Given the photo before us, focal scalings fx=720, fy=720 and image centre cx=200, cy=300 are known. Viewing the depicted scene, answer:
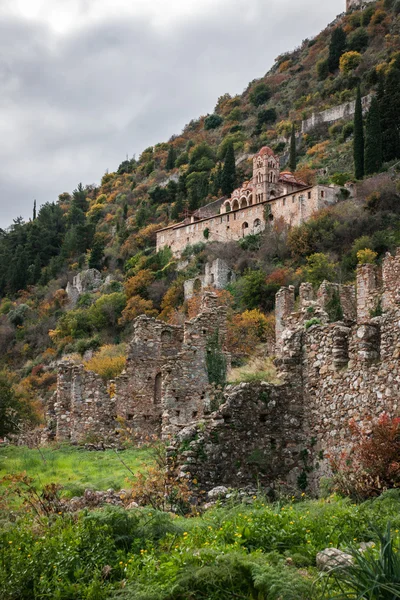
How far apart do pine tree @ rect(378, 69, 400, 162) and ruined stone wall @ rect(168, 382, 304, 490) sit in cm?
7846

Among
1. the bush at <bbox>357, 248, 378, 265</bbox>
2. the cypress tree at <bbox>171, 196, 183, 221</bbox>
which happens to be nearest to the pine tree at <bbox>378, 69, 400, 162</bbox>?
the bush at <bbox>357, 248, 378, 265</bbox>

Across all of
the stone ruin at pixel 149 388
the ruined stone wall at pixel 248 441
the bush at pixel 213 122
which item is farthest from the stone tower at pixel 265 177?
the ruined stone wall at pixel 248 441

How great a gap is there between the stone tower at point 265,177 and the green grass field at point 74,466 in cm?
8181

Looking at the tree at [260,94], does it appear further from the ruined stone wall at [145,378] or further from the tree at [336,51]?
the ruined stone wall at [145,378]

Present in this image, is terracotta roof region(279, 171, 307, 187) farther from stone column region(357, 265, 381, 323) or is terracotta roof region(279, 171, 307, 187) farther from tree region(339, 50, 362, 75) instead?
stone column region(357, 265, 381, 323)

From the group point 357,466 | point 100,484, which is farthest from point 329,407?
point 100,484

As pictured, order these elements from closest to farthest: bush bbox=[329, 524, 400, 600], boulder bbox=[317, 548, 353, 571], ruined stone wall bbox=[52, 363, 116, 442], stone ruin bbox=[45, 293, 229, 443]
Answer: bush bbox=[329, 524, 400, 600]
boulder bbox=[317, 548, 353, 571]
stone ruin bbox=[45, 293, 229, 443]
ruined stone wall bbox=[52, 363, 116, 442]

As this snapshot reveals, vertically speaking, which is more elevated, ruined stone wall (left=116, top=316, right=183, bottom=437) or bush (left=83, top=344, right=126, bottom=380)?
bush (left=83, top=344, right=126, bottom=380)

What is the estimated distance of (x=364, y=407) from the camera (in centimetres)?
1069

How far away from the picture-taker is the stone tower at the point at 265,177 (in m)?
101

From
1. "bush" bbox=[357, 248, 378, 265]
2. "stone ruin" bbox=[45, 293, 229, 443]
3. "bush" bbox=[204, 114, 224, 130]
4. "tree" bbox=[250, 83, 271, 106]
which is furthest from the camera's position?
"bush" bbox=[204, 114, 224, 130]

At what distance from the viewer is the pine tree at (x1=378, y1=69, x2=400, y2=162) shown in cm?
8569

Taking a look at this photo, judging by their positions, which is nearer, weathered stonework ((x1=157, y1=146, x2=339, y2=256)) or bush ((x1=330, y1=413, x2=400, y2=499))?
bush ((x1=330, y1=413, x2=400, y2=499))

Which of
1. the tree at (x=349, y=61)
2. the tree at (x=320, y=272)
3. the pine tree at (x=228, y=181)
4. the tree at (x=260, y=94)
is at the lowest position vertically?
the tree at (x=320, y=272)
